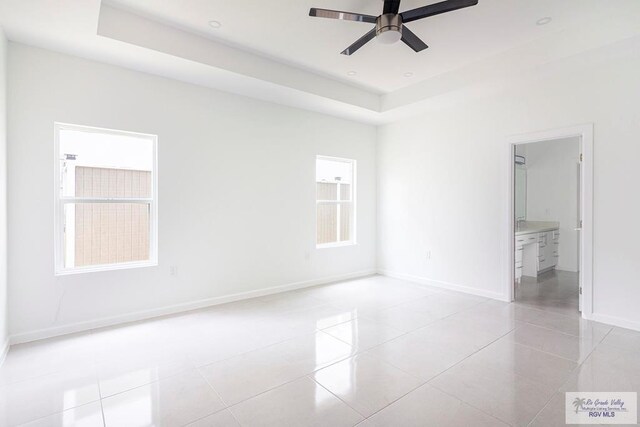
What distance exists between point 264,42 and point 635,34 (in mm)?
3565

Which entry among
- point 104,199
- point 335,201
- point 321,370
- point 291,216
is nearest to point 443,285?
point 335,201

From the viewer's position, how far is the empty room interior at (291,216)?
2.19m

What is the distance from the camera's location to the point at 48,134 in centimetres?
299

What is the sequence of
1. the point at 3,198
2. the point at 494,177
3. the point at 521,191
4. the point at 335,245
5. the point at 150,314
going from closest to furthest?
the point at 3,198 < the point at 150,314 < the point at 494,177 < the point at 335,245 < the point at 521,191

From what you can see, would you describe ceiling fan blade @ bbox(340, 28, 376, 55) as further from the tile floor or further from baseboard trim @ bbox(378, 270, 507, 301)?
baseboard trim @ bbox(378, 270, 507, 301)

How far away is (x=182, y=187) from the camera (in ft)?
12.2

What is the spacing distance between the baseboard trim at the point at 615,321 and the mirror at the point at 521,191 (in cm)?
313

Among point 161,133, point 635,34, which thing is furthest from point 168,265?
point 635,34

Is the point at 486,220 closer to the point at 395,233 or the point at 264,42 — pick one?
the point at 395,233

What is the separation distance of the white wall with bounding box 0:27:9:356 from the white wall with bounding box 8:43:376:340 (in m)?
0.10

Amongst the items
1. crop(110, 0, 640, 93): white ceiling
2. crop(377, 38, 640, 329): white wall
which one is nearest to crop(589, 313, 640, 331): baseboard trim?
crop(377, 38, 640, 329): white wall

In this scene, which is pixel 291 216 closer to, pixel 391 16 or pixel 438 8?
pixel 391 16

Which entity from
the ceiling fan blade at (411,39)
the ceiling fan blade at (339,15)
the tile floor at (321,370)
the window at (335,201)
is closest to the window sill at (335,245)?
the window at (335,201)

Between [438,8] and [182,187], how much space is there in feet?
10.4
